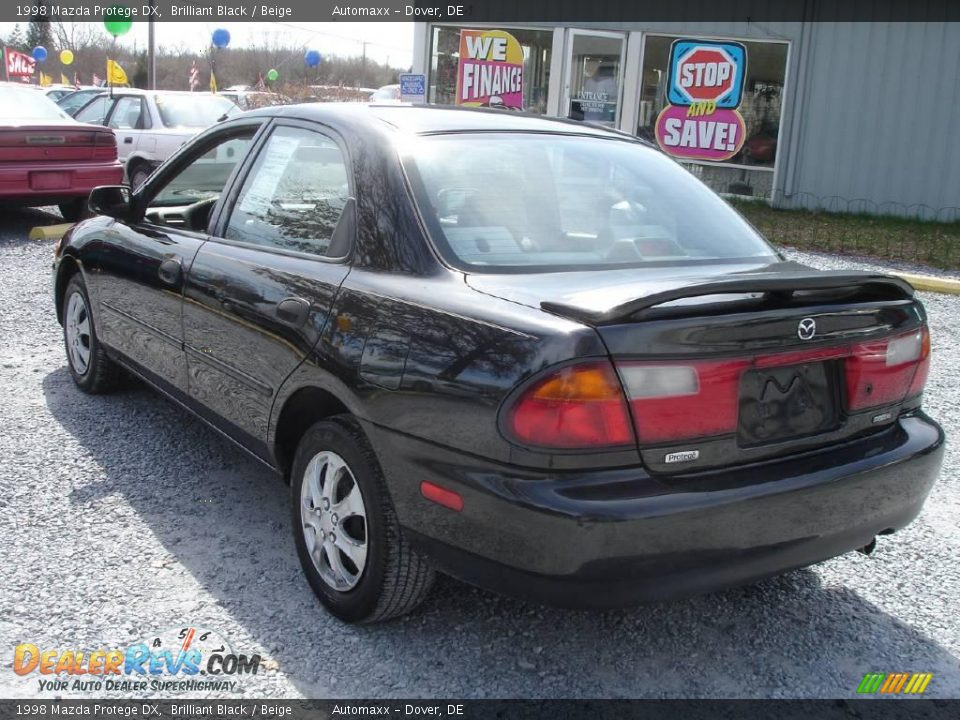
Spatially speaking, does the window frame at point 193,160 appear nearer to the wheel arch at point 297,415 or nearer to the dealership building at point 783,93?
the wheel arch at point 297,415

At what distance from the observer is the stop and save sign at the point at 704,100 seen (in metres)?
14.8

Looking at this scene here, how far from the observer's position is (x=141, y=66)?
47.0 meters

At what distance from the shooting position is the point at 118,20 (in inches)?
939

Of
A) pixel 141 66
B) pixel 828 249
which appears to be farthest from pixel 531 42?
pixel 141 66

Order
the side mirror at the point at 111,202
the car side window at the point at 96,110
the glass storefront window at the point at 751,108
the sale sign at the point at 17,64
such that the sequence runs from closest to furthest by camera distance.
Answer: the side mirror at the point at 111,202
the car side window at the point at 96,110
the glass storefront window at the point at 751,108
the sale sign at the point at 17,64

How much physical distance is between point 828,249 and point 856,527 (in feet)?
28.4

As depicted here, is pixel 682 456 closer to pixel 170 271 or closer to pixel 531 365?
pixel 531 365

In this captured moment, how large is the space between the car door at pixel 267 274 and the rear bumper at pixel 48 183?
6.92 m

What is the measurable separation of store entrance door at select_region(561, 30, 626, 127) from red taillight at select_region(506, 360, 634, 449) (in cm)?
1369

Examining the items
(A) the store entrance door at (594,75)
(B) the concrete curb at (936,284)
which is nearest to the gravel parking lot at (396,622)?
(B) the concrete curb at (936,284)

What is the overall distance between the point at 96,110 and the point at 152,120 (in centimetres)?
156

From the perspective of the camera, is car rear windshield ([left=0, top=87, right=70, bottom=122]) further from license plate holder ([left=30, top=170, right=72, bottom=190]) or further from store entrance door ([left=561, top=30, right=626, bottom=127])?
store entrance door ([left=561, top=30, right=626, bottom=127])

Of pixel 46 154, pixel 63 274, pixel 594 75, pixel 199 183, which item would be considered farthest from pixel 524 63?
pixel 199 183

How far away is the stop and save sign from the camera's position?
48.6ft
